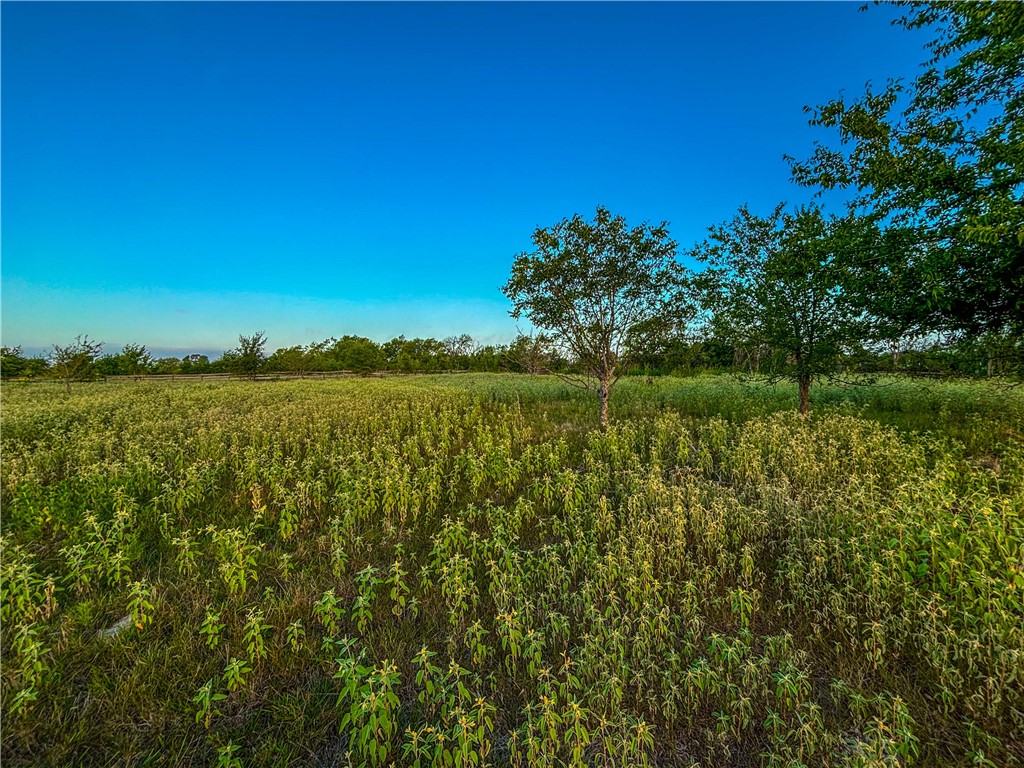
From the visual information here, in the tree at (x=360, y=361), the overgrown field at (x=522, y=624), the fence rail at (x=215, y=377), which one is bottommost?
the overgrown field at (x=522, y=624)

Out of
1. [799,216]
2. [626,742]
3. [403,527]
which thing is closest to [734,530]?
[626,742]

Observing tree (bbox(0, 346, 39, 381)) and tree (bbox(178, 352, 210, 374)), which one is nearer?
tree (bbox(0, 346, 39, 381))

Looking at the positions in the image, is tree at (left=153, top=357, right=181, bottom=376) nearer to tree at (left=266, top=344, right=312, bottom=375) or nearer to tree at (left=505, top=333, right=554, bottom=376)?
tree at (left=266, top=344, right=312, bottom=375)

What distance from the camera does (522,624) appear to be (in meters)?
4.05

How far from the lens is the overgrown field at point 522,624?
3.01 m

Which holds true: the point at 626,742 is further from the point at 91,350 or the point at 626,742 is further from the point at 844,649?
the point at 91,350

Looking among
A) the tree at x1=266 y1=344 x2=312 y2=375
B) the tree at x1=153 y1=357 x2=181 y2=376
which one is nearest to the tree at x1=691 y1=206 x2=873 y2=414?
the tree at x1=266 y1=344 x2=312 y2=375

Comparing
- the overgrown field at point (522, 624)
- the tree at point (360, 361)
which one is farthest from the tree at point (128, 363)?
the overgrown field at point (522, 624)

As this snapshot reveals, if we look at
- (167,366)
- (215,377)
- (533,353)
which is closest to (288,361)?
(215,377)

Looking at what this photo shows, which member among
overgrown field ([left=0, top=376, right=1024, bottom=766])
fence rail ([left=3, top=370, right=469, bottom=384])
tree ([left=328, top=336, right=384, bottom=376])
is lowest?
overgrown field ([left=0, top=376, right=1024, bottom=766])

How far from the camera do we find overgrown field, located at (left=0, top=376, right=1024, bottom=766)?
119 inches

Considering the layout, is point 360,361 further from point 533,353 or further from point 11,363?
point 533,353

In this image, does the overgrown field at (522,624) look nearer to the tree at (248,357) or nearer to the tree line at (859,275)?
the tree line at (859,275)

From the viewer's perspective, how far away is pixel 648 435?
511 inches
